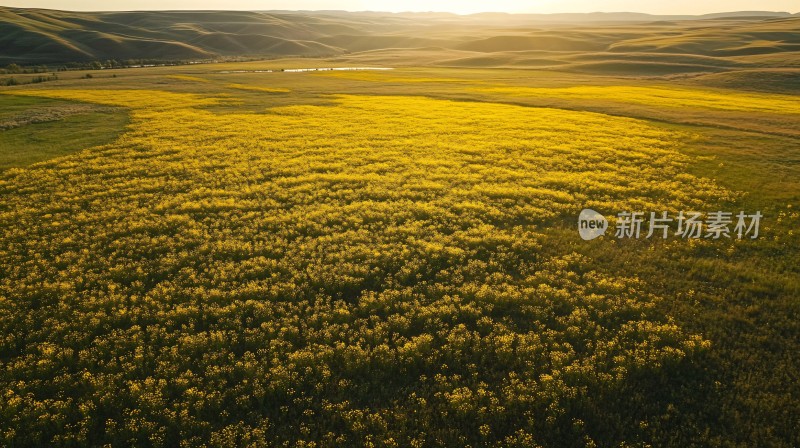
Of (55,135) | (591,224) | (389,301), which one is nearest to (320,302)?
(389,301)

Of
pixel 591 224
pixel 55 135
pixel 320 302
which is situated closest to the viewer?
pixel 320 302

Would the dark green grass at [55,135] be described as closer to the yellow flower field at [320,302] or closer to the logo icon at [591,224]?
the yellow flower field at [320,302]

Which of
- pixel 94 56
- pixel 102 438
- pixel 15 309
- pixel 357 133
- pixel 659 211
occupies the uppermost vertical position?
pixel 94 56

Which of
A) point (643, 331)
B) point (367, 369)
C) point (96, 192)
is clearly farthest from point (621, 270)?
point (96, 192)

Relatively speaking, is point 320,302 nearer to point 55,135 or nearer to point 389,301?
point 389,301

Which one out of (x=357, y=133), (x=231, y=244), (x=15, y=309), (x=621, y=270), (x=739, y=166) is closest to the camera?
(x=15, y=309)

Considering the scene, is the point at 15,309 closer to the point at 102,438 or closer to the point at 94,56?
the point at 102,438
